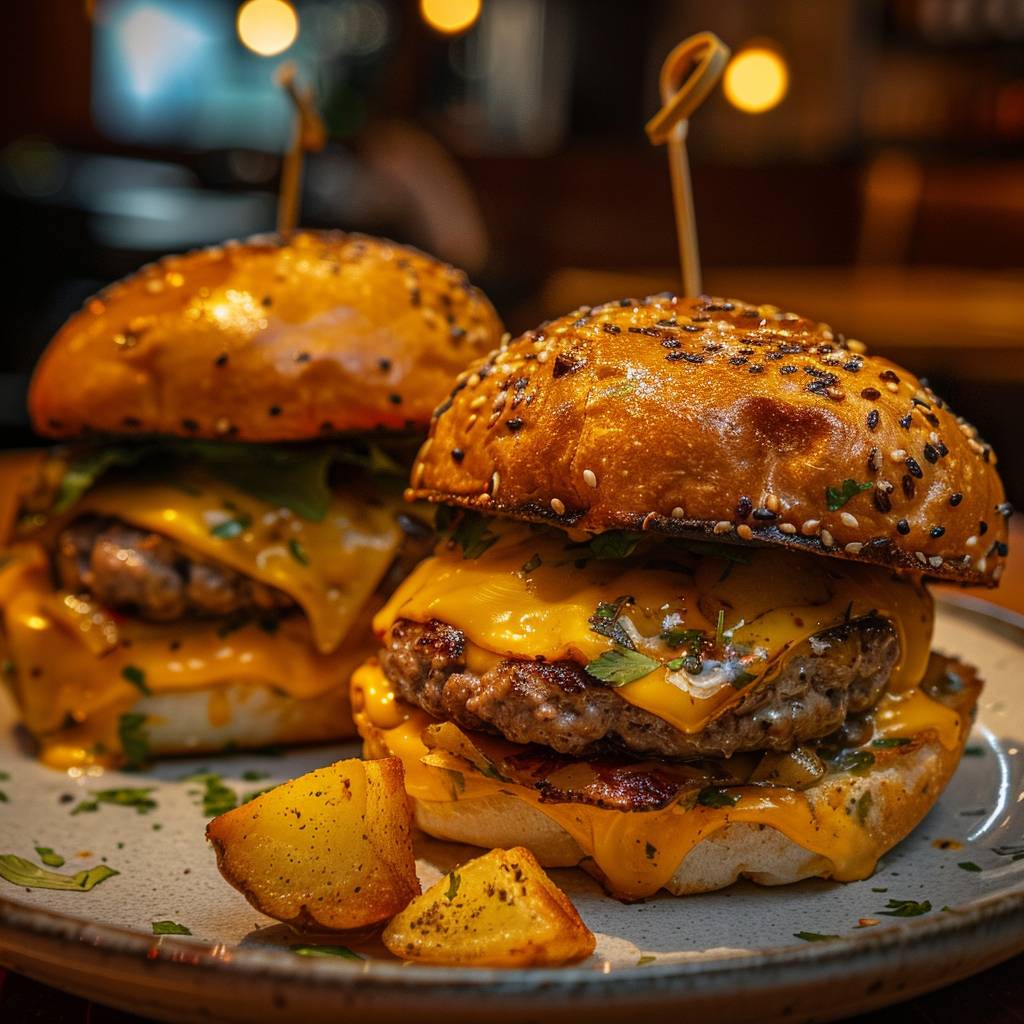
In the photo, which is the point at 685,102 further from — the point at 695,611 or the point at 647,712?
the point at 647,712

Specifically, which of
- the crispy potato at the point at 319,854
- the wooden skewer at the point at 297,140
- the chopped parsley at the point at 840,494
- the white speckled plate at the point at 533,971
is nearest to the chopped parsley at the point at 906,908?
the white speckled plate at the point at 533,971

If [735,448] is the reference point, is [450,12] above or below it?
above

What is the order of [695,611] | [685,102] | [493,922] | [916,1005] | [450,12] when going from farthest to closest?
1. [450,12]
2. [685,102]
3. [695,611]
4. [916,1005]
5. [493,922]

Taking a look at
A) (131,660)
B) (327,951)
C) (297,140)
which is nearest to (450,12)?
(297,140)

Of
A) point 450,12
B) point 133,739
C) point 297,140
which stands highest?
point 450,12

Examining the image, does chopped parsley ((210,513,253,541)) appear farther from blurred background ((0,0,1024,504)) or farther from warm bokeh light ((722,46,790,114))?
warm bokeh light ((722,46,790,114))

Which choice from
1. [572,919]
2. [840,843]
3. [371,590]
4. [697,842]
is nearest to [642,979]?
[572,919]
